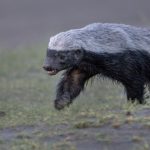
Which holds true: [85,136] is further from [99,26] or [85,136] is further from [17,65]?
[17,65]

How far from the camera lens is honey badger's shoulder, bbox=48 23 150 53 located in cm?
1069

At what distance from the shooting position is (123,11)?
2706cm

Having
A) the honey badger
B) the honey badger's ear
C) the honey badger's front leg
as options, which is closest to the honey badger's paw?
the honey badger's front leg

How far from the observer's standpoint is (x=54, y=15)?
2702 centimetres

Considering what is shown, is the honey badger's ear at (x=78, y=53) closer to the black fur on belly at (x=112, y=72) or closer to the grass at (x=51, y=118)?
the black fur on belly at (x=112, y=72)

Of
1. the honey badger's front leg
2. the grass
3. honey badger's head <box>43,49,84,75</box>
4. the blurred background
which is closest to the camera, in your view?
the grass

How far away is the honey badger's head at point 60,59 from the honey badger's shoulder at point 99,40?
0.06 meters

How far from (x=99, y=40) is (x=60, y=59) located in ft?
1.69

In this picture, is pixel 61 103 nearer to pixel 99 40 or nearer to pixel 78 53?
pixel 78 53

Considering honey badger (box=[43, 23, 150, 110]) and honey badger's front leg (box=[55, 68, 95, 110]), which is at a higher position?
honey badger (box=[43, 23, 150, 110])

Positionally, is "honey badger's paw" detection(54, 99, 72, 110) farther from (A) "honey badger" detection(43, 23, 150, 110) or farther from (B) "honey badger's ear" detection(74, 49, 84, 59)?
(B) "honey badger's ear" detection(74, 49, 84, 59)

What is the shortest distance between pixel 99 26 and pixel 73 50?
1.59ft

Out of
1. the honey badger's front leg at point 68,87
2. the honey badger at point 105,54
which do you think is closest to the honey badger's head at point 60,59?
the honey badger at point 105,54

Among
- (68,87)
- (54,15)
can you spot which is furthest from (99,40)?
(54,15)
